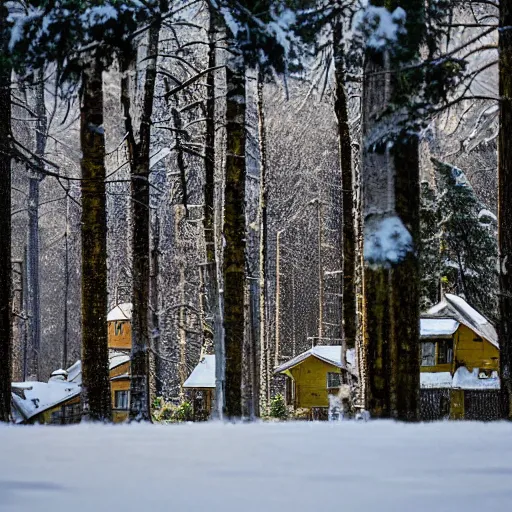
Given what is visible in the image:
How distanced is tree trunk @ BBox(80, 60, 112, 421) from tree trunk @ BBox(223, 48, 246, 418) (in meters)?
1.42

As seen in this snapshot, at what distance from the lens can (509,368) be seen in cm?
773

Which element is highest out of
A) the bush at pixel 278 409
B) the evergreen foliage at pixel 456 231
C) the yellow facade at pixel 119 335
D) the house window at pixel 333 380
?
the evergreen foliage at pixel 456 231

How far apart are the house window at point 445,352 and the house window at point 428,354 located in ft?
0.41

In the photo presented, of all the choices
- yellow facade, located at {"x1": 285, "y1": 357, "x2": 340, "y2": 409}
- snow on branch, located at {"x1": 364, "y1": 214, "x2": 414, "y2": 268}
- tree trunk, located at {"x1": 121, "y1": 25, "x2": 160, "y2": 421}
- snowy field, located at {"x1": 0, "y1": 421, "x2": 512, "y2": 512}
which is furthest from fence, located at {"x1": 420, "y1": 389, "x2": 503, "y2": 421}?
snowy field, located at {"x1": 0, "y1": 421, "x2": 512, "y2": 512}

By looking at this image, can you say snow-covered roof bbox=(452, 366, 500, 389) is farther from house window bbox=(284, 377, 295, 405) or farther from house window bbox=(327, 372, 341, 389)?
house window bbox=(284, 377, 295, 405)

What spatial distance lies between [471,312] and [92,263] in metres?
11.8

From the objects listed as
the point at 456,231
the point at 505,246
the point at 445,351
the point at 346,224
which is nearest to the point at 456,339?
the point at 445,351

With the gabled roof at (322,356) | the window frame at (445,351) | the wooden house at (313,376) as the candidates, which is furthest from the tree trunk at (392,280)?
the wooden house at (313,376)

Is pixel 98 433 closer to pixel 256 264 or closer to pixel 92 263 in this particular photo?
pixel 92 263

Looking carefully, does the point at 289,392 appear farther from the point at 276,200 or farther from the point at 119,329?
the point at 276,200

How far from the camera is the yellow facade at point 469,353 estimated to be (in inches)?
760

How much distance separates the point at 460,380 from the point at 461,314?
2.07 m

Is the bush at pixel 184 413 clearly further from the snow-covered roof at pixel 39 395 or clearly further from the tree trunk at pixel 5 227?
the tree trunk at pixel 5 227

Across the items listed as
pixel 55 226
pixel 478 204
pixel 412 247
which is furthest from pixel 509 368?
pixel 55 226
